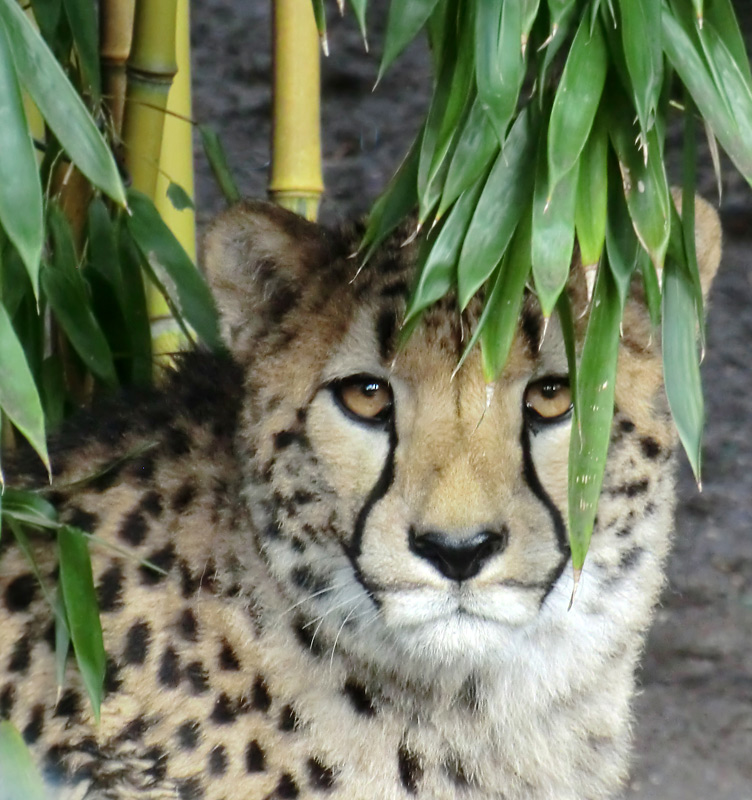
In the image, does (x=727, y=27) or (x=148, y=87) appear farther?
(x=148, y=87)

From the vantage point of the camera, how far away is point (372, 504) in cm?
116

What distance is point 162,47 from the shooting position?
1.43m

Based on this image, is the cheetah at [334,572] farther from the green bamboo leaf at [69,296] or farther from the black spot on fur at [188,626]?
the green bamboo leaf at [69,296]

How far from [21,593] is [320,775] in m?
0.35

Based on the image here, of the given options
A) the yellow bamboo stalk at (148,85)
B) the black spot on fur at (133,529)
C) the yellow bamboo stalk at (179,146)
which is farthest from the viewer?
the yellow bamboo stalk at (179,146)

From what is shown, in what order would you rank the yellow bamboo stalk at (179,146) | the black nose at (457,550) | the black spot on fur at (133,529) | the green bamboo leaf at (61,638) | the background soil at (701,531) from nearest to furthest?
the black nose at (457,550)
the green bamboo leaf at (61,638)
the black spot on fur at (133,529)
the yellow bamboo stalk at (179,146)
the background soil at (701,531)

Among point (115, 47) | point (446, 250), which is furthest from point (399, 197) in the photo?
point (115, 47)

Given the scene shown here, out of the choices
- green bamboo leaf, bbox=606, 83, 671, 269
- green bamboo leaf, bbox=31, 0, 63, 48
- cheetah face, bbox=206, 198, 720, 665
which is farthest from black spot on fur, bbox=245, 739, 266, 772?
green bamboo leaf, bbox=31, 0, 63, 48

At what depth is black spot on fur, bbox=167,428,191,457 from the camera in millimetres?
1352

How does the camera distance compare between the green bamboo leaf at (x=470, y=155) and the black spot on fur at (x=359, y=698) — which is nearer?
the green bamboo leaf at (x=470, y=155)

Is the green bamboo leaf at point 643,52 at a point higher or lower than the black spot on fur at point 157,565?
higher

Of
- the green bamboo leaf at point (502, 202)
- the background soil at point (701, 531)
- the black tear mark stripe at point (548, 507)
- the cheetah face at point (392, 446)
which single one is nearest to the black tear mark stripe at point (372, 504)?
the cheetah face at point (392, 446)

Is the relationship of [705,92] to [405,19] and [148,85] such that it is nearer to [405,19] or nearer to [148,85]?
[405,19]

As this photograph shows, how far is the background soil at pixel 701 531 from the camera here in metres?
2.46
